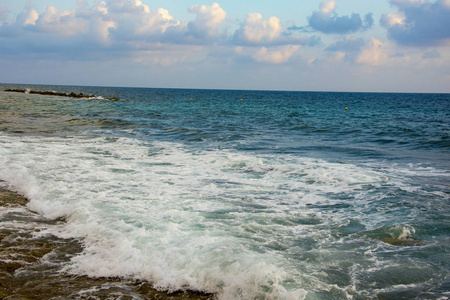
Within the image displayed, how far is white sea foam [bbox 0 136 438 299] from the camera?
5.32 m

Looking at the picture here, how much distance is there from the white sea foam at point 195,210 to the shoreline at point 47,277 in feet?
0.68

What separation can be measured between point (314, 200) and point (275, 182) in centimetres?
187

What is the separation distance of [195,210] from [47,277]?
359 centimetres

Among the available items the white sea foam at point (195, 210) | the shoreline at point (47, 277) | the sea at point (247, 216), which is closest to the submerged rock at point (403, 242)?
the sea at point (247, 216)

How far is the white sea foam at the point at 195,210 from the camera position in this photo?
532cm

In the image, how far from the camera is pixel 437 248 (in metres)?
6.43

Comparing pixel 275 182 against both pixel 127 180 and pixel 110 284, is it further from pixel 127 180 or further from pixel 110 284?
pixel 110 284

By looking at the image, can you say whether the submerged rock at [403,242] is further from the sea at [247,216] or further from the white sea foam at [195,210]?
the white sea foam at [195,210]

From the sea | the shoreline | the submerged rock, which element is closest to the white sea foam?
the sea

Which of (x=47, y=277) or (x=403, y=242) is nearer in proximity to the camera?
(x=47, y=277)

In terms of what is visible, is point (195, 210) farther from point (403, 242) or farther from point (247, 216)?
point (403, 242)

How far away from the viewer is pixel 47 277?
5.06m

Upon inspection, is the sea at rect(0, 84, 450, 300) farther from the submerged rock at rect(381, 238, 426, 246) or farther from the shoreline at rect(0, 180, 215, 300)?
the shoreline at rect(0, 180, 215, 300)

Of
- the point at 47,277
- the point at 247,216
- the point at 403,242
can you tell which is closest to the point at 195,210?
the point at 247,216
